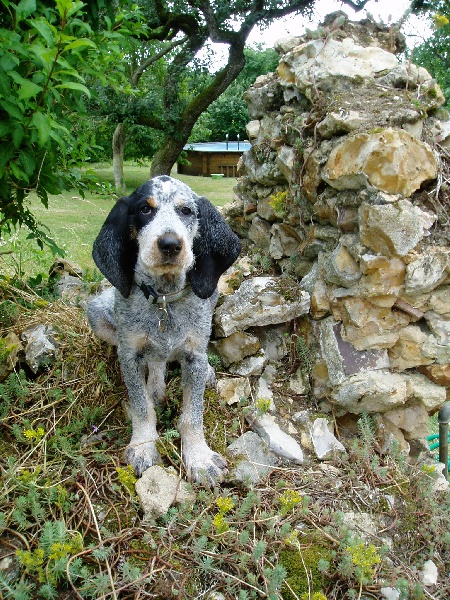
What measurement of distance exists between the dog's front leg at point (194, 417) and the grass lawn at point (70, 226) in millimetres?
1946

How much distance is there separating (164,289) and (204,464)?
1.05 meters

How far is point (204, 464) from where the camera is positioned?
9.96 feet

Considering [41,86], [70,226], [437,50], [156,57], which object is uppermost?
[156,57]

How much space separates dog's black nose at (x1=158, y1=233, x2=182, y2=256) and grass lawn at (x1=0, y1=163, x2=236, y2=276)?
2.14 m

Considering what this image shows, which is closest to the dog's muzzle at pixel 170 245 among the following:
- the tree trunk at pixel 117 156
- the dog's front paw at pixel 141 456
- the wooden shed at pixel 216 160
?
the dog's front paw at pixel 141 456

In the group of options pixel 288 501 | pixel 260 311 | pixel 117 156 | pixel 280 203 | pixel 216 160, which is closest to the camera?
pixel 288 501

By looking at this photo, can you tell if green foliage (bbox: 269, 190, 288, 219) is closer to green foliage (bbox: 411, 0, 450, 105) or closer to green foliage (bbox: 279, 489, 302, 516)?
green foliage (bbox: 279, 489, 302, 516)

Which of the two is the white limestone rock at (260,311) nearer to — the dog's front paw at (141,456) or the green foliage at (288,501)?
the dog's front paw at (141,456)

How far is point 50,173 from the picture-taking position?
11.5ft

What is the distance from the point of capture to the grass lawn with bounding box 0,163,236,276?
5055 millimetres

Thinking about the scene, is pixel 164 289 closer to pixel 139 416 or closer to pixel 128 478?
pixel 139 416

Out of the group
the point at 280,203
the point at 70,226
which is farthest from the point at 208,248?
the point at 70,226

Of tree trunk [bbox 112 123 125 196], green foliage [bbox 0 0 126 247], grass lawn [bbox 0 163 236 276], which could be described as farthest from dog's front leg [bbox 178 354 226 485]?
tree trunk [bbox 112 123 125 196]

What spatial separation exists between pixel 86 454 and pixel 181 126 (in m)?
9.85
